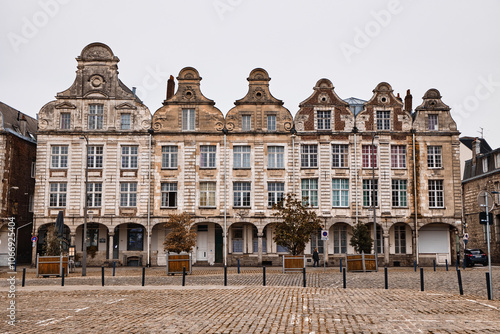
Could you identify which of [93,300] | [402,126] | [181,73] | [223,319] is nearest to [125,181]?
[181,73]

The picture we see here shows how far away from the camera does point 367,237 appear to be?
40.8 meters

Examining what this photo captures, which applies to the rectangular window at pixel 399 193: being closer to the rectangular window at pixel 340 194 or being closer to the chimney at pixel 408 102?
the rectangular window at pixel 340 194

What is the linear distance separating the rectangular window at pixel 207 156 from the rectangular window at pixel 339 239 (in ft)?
35.6

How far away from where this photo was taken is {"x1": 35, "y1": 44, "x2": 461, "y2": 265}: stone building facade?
43.4 metres

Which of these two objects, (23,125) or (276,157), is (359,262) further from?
(23,125)

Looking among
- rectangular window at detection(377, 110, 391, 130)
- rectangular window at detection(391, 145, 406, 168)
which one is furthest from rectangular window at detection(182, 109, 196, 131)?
rectangular window at detection(391, 145, 406, 168)

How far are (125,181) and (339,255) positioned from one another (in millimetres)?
17336

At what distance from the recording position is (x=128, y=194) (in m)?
43.6

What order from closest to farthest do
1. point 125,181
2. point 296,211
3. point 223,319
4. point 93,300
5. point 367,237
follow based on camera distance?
point 223,319 → point 93,300 → point 296,211 → point 367,237 → point 125,181

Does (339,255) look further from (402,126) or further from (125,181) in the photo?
(125,181)

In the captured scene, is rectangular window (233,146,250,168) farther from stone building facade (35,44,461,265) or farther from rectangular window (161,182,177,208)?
rectangular window (161,182,177,208)

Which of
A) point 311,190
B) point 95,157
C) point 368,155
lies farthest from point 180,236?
point 368,155

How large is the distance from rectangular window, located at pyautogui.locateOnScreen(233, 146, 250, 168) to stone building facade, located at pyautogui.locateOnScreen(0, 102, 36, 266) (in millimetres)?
17323

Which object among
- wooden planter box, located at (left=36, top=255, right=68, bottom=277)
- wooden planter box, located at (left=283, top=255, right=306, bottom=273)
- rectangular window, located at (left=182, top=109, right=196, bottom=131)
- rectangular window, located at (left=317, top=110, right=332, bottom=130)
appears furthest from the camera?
rectangular window, located at (left=317, top=110, right=332, bottom=130)
